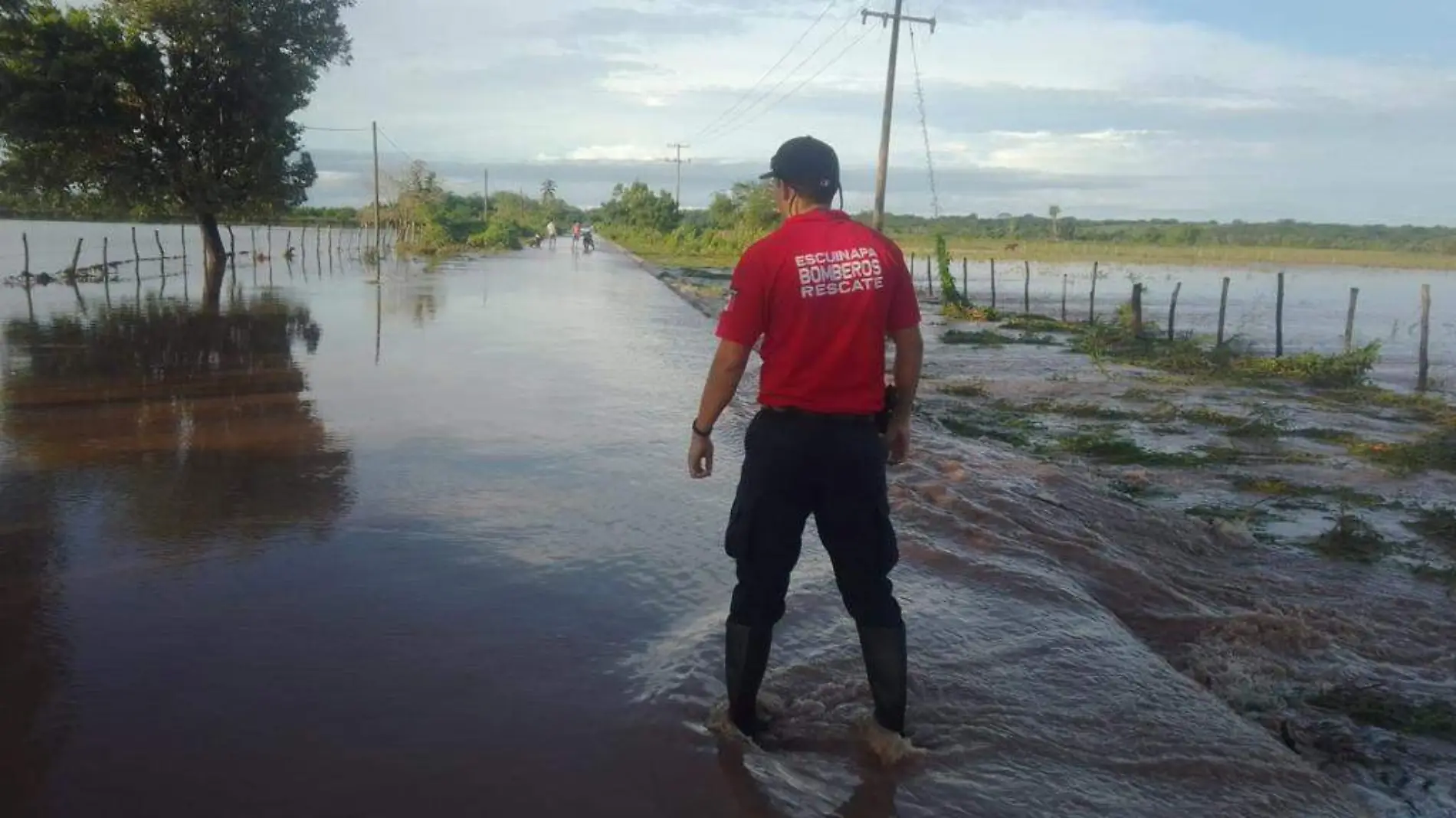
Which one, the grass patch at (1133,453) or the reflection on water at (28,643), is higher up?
the reflection on water at (28,643)

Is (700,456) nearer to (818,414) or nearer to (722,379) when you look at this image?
(722,379)

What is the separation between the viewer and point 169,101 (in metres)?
26.0

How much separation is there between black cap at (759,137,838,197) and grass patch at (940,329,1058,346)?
2021 centimetres

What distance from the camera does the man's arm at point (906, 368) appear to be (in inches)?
137

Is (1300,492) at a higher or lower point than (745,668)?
lower

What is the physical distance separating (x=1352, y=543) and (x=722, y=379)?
6071 mm

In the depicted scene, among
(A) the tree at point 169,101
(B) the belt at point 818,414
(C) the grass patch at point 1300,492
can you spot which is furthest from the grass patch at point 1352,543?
(A) the tree at point 169,101

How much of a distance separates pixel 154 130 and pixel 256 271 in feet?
21.6

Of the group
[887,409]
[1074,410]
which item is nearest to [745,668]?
[887,409]

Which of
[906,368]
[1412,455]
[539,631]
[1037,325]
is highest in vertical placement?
[906,368]

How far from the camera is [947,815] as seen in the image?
3158 millimetres

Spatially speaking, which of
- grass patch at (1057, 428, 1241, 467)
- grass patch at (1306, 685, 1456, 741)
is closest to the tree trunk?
grass patch at (1057, 428, 1241, 467)

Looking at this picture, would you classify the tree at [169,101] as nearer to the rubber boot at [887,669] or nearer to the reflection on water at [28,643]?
the reflection on water at [28,643]

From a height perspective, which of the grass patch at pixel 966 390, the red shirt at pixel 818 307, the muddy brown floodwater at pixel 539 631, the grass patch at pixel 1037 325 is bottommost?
the grass patch at pixel 966 390
